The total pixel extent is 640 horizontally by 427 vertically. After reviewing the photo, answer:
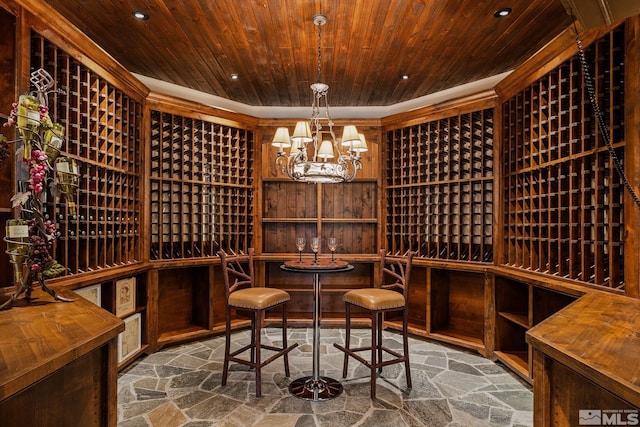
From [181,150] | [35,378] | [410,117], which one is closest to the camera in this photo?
[35,378]

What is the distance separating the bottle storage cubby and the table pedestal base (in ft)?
6.24

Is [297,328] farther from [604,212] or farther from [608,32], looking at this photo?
[608,32]

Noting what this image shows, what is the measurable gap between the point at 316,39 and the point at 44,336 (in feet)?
9.40

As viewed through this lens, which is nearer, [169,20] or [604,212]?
[604,212]

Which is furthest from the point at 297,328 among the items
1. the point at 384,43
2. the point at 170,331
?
the point at 384,43

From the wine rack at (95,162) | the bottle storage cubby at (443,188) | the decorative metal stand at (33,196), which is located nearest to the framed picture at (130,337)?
the wine rack at (95,162)

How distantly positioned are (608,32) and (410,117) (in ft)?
7.53

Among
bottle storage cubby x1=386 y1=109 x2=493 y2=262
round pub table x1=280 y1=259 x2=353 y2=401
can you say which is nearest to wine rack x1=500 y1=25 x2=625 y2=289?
bottle storage cubby x1=386 y1=109 x2=493 y2=262

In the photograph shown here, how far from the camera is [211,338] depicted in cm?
411

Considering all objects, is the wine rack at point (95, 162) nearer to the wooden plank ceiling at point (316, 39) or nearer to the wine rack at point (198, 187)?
the wine rack at point (198, 187)

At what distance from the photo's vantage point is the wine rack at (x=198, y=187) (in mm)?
3857

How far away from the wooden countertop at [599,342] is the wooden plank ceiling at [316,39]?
2150 millimetres

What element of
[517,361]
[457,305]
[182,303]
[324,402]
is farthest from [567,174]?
[182,303]

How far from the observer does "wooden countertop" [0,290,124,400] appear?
0.95 meters
